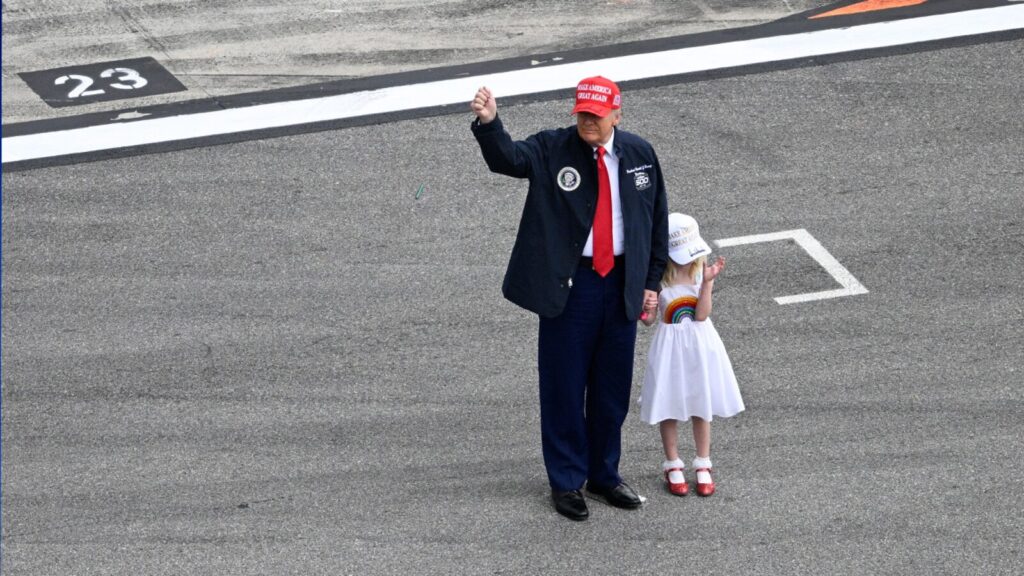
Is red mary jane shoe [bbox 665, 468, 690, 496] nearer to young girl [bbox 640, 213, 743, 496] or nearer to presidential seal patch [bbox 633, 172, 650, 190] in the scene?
young girl [bbox 640, 213, 743, 496]

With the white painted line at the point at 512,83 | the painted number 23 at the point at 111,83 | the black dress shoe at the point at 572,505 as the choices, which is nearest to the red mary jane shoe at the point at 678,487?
the black dress shoe at the point at 572,505

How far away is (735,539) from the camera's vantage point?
22.2 ft

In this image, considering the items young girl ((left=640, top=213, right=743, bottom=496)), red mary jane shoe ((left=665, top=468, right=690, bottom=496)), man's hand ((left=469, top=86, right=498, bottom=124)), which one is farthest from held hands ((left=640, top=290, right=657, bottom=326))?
man's hand ((left=469, top=86, right=498, bottom=124))

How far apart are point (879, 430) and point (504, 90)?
17.9 feet

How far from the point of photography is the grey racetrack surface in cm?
680

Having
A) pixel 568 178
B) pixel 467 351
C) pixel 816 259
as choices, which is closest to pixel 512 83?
pixel 816 259

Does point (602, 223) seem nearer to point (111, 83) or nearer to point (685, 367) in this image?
point (685, 367)

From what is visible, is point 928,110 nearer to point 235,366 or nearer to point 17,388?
point 235,366

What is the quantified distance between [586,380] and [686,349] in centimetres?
48

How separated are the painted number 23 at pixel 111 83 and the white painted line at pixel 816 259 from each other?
221 inches

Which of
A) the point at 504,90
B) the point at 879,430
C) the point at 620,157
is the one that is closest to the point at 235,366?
the point at 620,157

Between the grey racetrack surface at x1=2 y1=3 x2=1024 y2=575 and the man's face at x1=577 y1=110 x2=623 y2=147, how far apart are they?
5.88ft

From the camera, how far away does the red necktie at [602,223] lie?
6.44 metres

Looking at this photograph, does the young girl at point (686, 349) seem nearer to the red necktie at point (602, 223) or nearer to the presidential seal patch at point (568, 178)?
the red necktie at point (602, 223)
